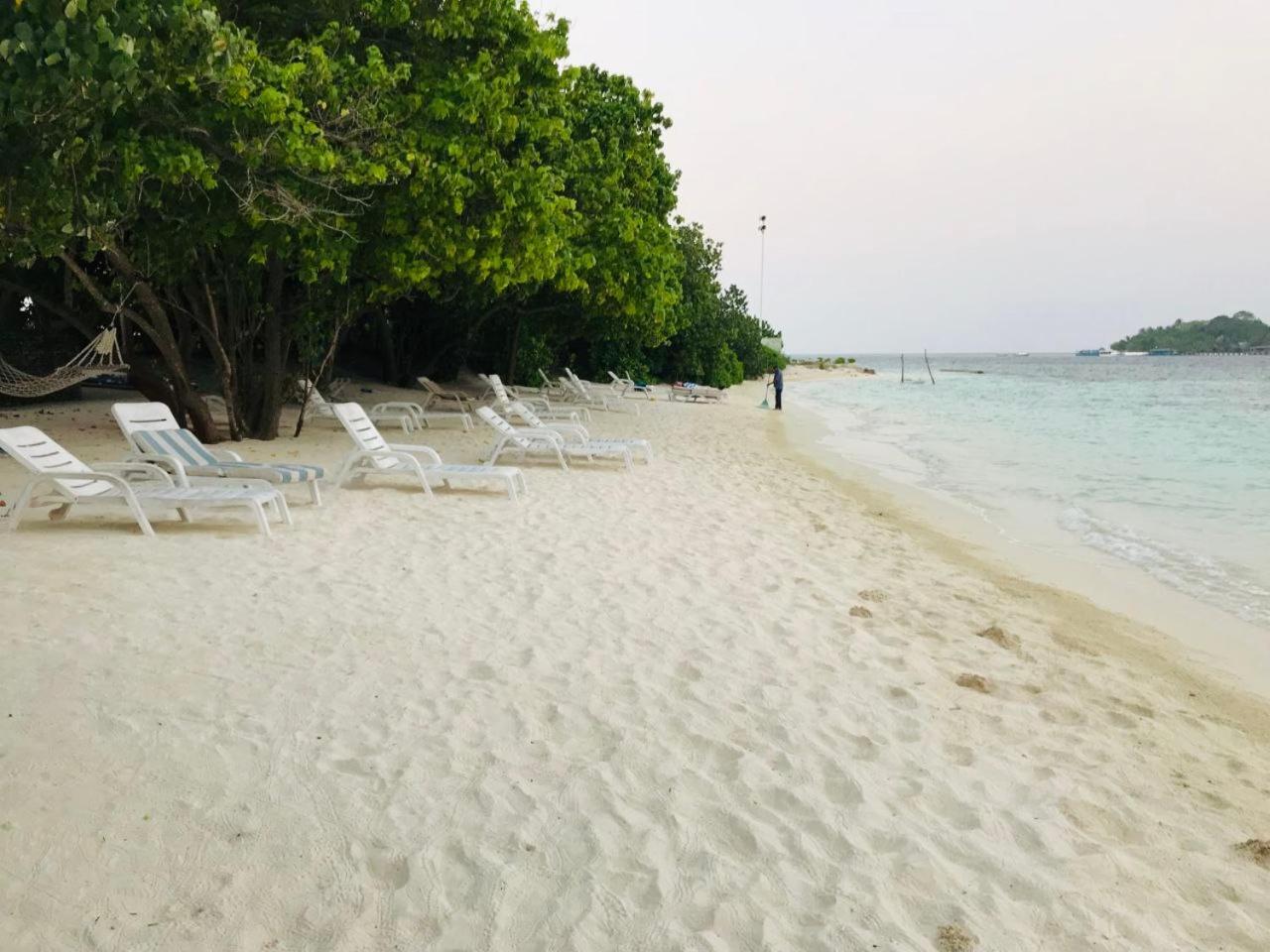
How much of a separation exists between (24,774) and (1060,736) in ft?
13.3

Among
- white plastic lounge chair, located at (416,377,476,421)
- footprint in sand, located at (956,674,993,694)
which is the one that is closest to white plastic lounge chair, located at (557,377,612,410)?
white plastic lounge chair, located at (416,377,476,421)

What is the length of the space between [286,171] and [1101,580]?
28.7ft

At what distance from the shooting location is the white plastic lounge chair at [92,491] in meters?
6.87

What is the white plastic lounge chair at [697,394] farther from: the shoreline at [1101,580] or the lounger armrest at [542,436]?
the lounger armrest at [542,436]

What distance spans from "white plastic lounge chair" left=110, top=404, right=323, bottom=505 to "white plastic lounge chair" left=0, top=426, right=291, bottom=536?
571 mm

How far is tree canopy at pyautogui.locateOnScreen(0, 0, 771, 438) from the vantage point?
15.7ft

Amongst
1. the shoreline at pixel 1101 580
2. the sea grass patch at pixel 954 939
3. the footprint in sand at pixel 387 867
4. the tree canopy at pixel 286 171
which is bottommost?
the shoreline at pixel 1101 580

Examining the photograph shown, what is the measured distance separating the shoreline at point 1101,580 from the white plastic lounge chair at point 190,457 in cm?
589

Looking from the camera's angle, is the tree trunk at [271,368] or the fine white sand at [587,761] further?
the tree trunk at [271,368]

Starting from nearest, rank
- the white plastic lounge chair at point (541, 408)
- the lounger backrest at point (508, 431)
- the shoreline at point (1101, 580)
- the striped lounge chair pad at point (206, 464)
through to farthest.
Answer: the shoreline at point (1101, 580)
the striped lounge chair pad at point (206, 464)
the lounger backrest at point (508, 431)
the white plastic lounge chair at point (541, 408)

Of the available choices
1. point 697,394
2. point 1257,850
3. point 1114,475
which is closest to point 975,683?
point 1257,850

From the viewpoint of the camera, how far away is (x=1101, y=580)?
827 cm

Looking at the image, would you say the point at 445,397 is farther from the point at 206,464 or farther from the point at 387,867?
the point at 387,867

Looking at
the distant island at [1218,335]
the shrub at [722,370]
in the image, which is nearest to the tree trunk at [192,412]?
the shrub at [722,370]
